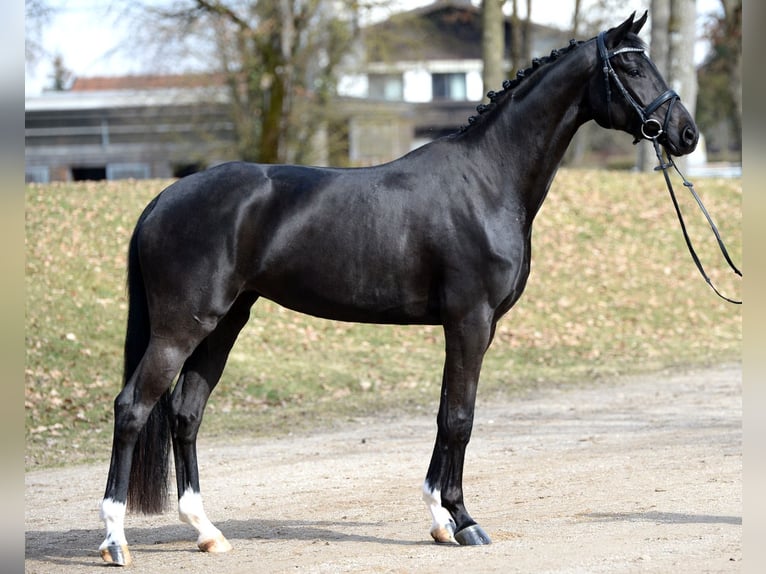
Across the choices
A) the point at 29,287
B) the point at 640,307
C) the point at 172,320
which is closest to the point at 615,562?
the point at 172,320

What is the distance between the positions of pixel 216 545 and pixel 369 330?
908cm

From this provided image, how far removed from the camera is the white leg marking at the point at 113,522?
5133mm

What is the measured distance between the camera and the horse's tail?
5473mm

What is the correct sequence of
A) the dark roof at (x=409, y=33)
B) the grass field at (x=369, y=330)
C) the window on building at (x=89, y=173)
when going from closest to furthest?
the grass field at (x=369, y=330), the dark roof at (x=409, y=33), the window on building at (x=89, y=173)

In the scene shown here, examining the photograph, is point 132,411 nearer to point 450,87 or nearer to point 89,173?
point 89,173

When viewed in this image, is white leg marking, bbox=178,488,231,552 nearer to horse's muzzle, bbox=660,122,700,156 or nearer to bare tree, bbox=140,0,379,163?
horse's muzzle, bbox=660,122,700,156

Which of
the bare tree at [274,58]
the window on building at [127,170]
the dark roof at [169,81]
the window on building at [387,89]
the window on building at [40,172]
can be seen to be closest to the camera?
the bare tree at [274,58]

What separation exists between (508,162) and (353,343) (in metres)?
8.66

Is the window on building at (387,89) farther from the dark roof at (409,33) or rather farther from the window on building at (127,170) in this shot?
the window on building at (127,170)

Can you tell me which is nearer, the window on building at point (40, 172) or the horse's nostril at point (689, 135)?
the horse's nostril at point (689, 135)

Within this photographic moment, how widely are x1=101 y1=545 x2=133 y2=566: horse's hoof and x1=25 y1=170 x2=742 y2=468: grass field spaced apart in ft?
12.8

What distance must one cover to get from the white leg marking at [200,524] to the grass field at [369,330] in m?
3.70

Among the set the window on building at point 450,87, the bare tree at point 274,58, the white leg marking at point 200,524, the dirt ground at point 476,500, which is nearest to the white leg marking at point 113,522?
the dirt ground at point 476,500

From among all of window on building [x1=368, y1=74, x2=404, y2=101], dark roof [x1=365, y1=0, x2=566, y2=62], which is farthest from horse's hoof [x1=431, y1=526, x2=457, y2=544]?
window on building [x1=368, y1=74, x2=404, y2=101]
